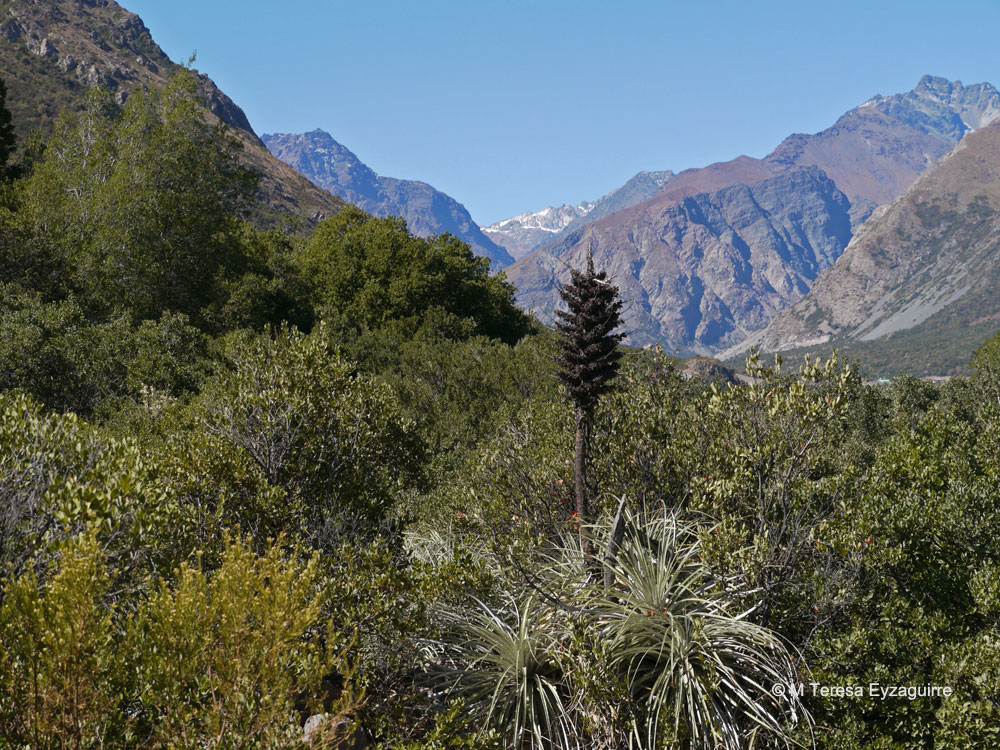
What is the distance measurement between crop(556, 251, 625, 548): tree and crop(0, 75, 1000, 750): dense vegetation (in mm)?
1888

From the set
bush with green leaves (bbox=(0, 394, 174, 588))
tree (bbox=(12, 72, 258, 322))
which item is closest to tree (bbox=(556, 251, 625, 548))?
bush with green leaves (bbox=(0, 394, 174, 588))

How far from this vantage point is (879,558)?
9188 mm

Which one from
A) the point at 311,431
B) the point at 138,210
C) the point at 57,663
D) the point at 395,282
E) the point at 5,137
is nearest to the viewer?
the point at 57,663

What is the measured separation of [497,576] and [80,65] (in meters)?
179

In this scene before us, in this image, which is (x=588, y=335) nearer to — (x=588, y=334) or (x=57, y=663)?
(x=588, y=334)

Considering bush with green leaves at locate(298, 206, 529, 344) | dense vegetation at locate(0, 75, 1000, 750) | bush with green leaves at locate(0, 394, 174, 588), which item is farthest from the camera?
bush with green leaves at locate(298, 206, 529, 344)

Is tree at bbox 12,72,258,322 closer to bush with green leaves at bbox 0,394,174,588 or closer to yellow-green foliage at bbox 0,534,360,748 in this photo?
bush with green leaves at bbox 0,394,174,588

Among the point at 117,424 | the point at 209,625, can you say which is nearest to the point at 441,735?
the point at 209,625

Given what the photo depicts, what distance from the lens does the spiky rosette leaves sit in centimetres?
1014

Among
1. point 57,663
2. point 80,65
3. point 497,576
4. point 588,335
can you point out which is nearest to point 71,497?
point 57,663

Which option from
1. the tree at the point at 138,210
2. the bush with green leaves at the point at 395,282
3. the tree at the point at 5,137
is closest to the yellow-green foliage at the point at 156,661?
the tree at the point at 138,210

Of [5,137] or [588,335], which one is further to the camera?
[5,137]

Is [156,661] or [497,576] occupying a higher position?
[156,661]

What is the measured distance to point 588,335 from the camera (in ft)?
33.2
